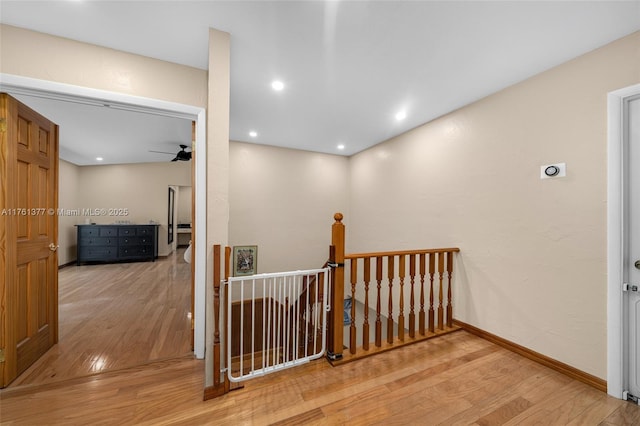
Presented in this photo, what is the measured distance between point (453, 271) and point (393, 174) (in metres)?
1.69

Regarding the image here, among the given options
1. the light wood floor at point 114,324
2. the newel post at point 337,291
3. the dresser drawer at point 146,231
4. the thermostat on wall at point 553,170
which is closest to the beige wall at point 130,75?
the light wood floor at point 114,324

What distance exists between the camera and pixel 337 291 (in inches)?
80.0

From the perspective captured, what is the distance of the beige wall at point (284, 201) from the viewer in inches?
161

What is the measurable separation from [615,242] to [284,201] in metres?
3.93

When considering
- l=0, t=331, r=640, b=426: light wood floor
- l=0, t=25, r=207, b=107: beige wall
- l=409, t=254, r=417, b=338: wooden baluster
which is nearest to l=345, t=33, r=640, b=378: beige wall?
l=0, t=331, r=640, b=426: light wood floor

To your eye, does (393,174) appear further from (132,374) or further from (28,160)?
(28,160)

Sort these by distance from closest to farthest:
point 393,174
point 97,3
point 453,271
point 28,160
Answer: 1. point 97,3
2. point 28,160
3. point 453,271
4. point 393,174

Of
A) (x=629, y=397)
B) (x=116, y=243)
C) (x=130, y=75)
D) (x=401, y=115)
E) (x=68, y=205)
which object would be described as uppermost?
(x=401, y=115)

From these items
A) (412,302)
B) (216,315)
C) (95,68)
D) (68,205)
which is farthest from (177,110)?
(68,205)

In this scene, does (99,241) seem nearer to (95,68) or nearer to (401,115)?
(95,68)

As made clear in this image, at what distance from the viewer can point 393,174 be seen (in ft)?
12.3

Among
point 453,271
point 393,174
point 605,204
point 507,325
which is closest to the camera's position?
point 605,204

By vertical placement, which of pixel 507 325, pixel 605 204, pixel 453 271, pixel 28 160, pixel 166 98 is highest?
pixel 166 98

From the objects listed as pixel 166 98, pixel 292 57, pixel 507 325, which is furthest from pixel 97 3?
pixel 507 325
